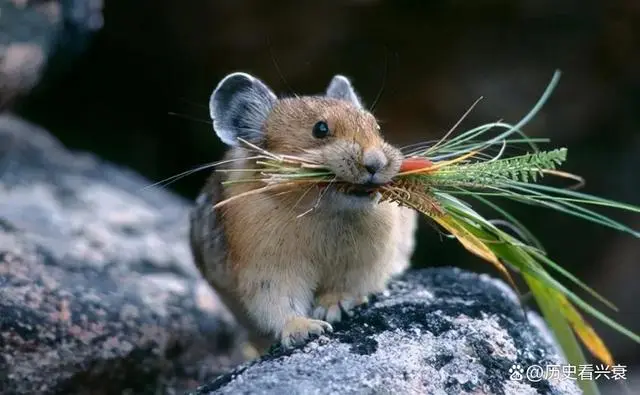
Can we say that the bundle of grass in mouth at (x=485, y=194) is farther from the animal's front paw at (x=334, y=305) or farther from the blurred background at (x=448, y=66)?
the blurred background at (x=448, y=66)

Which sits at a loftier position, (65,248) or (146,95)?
(146,95)

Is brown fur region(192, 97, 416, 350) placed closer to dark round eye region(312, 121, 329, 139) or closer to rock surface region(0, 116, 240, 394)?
dark round eye region(312, 121, 329, 139)

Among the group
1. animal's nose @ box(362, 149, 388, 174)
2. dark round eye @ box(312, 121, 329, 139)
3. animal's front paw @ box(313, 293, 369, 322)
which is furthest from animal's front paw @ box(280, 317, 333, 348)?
dark round eye @ box(312, 121, 329, 139)

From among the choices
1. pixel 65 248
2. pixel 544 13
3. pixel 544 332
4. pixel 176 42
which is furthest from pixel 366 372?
pixel 176 42

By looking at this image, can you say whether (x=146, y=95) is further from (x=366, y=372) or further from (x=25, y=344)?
(x=366, y=372)

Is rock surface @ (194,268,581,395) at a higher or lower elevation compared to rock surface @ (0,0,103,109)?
lower

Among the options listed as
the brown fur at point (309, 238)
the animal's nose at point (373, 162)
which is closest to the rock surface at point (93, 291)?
the brown fur at point (309, 238)
